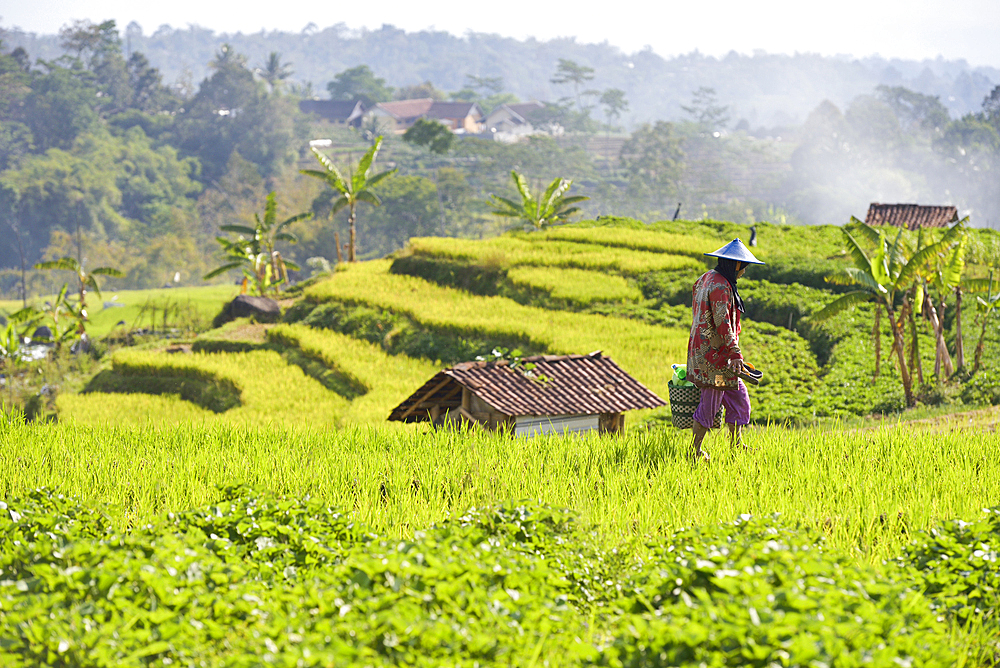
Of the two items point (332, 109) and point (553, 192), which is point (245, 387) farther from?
point (332, 109)

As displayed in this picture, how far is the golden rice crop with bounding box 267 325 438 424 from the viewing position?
48.6 feet

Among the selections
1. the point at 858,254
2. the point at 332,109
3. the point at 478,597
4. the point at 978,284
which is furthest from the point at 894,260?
the point at 332,109

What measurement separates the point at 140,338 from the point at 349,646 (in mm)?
25781

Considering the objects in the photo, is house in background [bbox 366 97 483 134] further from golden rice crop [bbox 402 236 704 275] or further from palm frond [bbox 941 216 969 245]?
palm frond [bbox 941 216 969 245]

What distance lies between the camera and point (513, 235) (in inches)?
1076

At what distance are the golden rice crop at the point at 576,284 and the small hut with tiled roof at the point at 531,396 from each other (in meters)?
10.6

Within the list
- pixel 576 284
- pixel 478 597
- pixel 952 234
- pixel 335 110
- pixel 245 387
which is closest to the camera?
pixel 478 597

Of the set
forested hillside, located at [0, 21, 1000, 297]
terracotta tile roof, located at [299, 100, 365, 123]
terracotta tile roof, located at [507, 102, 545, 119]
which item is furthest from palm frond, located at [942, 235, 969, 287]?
terracotta tile roof, located at [507, 102, 545, 119]

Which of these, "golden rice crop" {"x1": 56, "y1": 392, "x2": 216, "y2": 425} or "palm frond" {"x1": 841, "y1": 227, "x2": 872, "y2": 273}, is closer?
"palm frond" {"x1": 841, "y1": 227, "x2": 872, "y2": 273}

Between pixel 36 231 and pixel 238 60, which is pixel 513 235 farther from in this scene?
pixel 238 60

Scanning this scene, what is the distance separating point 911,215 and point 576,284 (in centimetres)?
1372

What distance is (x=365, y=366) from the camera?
17.8 metres

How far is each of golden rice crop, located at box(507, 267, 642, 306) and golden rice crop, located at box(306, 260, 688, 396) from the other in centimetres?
84

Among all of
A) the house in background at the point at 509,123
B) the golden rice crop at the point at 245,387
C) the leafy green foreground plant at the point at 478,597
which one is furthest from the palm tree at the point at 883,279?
the house in background at the point at 509,123
